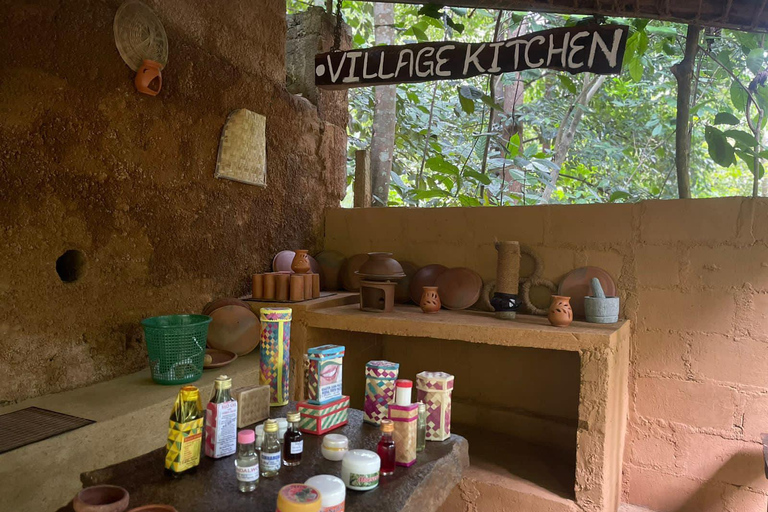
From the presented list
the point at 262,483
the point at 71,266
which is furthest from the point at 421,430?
the point at 71,266

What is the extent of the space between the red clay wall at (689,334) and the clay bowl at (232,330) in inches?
70.8

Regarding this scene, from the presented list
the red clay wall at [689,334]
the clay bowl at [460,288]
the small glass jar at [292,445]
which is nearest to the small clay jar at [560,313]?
the red clay wall at [689,334]

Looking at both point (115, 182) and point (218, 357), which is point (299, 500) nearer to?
point (218, 357)

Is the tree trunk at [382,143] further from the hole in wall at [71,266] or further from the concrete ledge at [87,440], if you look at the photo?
the hole in wall at [71,266]

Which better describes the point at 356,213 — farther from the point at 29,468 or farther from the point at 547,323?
the point at 29,468

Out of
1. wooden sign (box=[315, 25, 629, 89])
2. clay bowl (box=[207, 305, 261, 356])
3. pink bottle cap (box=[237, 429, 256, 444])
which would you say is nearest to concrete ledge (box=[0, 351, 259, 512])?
clay bowl (box=[207, 305, 261, 356])

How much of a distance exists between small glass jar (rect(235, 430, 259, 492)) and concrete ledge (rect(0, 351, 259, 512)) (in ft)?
2.97

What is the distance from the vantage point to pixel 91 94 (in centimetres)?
230

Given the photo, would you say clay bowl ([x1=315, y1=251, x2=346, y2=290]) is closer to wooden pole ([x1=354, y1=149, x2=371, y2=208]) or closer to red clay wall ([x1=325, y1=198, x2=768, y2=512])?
wooden pole ([x1=354, y1=149, x2=371, y2=208])

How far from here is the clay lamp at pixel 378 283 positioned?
2.89 m

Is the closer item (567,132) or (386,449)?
(386,449)

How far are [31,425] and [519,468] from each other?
2270 mm

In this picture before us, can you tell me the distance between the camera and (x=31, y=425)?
1842 mm

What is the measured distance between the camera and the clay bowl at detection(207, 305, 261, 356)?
2.79 metres
